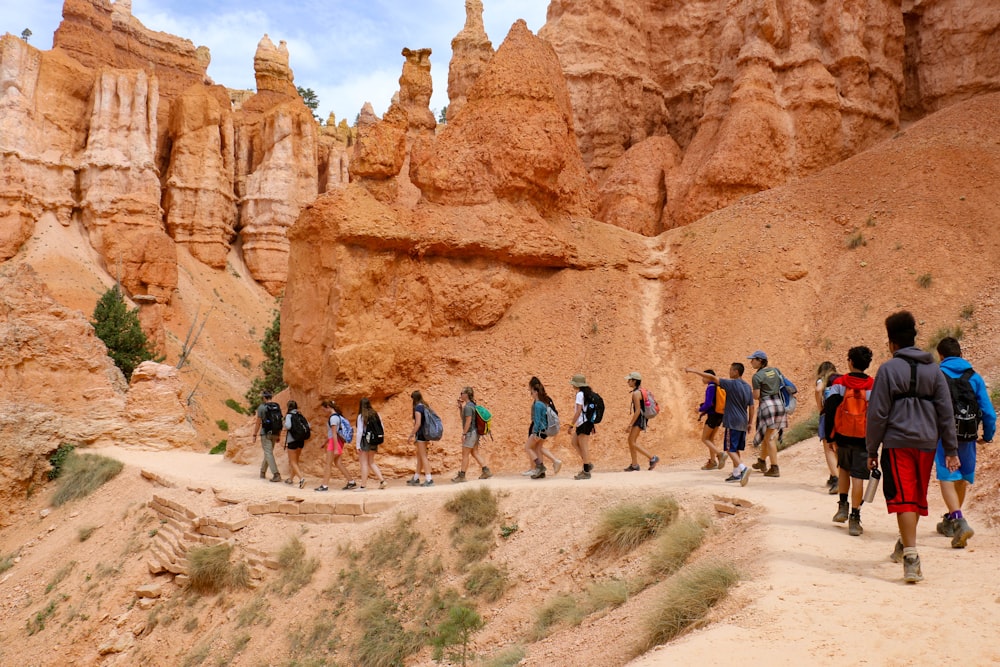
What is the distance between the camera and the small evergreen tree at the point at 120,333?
31.1 meters

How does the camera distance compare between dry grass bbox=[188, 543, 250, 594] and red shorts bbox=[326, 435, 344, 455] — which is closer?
dry grass bbox=[188, 543, 250, 594]

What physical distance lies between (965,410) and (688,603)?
321 centimetres

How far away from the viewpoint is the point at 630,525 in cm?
866

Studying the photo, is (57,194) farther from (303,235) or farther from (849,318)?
(849,318)

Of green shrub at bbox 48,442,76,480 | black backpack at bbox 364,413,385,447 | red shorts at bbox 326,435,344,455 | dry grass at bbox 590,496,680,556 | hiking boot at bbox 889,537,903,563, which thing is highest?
black backpack at bbox 364,413,385,447

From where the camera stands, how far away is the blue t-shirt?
34.5ft

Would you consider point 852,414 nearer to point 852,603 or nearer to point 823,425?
point 823,425

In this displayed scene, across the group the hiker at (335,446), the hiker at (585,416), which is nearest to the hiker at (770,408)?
the hiker at (585,416)

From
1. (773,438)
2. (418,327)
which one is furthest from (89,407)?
(773,438)

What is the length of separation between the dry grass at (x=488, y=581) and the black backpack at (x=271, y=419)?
6373 mm

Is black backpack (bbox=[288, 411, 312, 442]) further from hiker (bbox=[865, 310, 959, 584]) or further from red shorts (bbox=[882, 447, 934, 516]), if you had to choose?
red shorts (bbox=[882, 447, 934, 516])

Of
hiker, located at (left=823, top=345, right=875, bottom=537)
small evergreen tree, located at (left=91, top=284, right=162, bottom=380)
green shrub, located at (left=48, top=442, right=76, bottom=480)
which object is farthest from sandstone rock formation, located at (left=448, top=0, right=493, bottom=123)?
hiker, located at (left=823, top=345, right=875, bottom=537)

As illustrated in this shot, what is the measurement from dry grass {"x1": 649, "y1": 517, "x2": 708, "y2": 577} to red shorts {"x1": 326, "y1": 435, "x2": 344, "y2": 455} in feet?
23.7

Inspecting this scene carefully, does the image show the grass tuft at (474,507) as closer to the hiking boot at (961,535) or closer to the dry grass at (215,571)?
the dry grass at (215,571)
